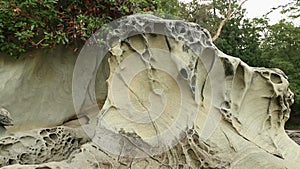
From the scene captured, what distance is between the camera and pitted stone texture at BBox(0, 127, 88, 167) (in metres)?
2.54

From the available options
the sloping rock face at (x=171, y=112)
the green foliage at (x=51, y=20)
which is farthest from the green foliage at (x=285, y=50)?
the sloping rock face at (x=171, y=112)

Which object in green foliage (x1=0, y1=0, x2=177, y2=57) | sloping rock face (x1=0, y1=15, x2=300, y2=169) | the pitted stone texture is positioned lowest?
the pitted stone texture

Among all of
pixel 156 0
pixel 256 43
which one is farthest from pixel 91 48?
pixel 256 43

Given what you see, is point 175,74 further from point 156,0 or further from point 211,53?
point 156,0

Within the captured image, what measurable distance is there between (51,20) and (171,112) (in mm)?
1497

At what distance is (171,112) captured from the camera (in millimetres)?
2361

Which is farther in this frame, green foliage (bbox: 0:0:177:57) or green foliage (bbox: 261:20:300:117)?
green foliage (bbox: 261:20:300:117)

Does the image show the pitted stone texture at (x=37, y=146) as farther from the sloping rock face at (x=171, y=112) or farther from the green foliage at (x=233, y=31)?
the green foliage at (x=233, y=31)

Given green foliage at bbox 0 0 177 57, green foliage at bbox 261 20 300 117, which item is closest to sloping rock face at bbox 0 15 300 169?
green foliage at bbox 0 0 177 57

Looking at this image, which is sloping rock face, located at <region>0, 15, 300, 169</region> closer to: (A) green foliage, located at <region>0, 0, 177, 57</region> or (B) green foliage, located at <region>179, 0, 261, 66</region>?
(A) green foliage, located at <region>0, 0, 177, 57</region>

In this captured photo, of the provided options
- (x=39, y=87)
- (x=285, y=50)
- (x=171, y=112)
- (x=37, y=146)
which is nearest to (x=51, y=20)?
(x=39, y=87)

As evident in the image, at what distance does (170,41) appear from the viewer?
2.39 metres

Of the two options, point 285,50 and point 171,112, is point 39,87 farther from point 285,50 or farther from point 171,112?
point 285,50

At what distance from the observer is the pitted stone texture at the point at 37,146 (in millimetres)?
2535
